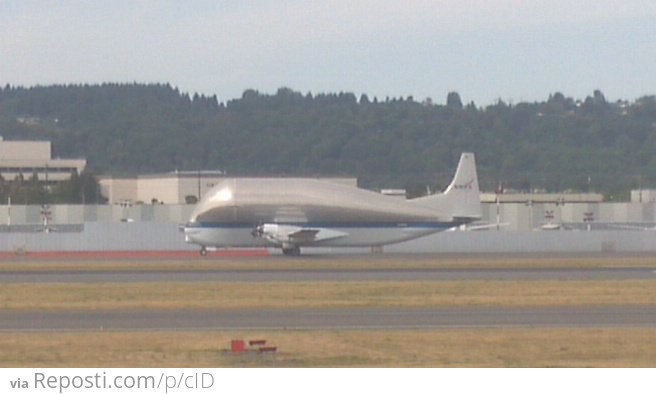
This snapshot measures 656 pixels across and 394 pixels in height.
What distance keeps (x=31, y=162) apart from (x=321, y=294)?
111m

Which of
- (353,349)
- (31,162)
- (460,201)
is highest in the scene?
(31,162)

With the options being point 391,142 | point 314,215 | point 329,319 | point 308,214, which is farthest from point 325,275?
point 391,142

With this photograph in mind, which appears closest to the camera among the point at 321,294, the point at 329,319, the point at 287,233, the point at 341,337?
the point at 341,337

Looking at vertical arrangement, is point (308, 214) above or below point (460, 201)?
below

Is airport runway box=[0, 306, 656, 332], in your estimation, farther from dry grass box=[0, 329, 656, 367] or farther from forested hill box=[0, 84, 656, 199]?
forested hill box=[0, 84, 656, 199]

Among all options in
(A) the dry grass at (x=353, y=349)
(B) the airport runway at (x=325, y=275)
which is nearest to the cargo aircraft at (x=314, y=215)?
(B) the airport runway at (x=325, y=275)

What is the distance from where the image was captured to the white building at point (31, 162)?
142 metres

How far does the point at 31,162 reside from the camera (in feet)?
476

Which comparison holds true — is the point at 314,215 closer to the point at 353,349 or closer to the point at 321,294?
the point at 321,294

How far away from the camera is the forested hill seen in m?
149

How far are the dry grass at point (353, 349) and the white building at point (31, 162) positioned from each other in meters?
114

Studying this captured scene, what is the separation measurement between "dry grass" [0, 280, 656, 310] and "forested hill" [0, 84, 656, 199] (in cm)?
9028

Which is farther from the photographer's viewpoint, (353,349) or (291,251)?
(291,251)

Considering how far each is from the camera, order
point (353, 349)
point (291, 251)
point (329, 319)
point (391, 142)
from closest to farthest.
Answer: point (353, 349)
point (329, 319)
point (291, 251)
point (391, 142)
